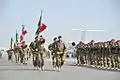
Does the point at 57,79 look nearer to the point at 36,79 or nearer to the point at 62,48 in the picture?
the point at 36,79

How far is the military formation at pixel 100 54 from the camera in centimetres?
1986

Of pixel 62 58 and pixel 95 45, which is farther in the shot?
pixel 95 45

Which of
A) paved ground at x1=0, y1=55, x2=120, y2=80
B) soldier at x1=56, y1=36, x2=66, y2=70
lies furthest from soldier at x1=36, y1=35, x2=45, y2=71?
paved ground at x1=0, y1=55, x2=120, y2=80

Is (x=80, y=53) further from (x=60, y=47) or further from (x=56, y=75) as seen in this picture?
(x=56, y=75)

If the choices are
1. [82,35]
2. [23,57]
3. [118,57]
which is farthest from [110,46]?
[82,35]

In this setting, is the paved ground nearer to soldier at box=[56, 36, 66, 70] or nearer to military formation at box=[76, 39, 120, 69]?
soldier at box=[56, 36, 66, 70]

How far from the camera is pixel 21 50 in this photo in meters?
26.0

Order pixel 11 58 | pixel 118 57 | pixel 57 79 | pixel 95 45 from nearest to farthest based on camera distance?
pixel 57 79, pixel 118 57, pixel 95 45, pixel 11 58

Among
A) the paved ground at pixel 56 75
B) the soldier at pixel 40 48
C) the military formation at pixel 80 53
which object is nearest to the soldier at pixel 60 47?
the military formation at pixel 80 53

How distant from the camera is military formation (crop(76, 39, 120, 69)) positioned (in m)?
19.9

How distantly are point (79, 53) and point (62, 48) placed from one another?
25.3 ft

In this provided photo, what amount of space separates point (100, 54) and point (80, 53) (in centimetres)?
329

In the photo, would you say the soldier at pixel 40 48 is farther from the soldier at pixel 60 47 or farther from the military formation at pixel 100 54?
the military formation at pixel 100 54

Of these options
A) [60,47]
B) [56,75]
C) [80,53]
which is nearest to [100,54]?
[80,53]
